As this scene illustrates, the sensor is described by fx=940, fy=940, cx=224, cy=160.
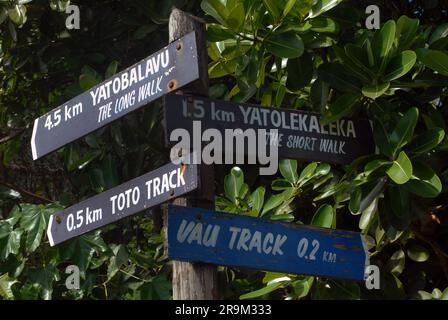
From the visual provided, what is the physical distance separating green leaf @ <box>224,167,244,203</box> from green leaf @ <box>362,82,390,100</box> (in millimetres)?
769

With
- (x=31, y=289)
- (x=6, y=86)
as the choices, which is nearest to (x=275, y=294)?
(x=31, y=289)

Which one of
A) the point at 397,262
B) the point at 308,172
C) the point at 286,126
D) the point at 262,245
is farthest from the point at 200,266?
the point at 397,262

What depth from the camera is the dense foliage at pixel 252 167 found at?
3.05m

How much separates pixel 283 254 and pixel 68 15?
2.13m

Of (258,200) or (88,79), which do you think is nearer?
(258,200)

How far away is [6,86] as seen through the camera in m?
4.95

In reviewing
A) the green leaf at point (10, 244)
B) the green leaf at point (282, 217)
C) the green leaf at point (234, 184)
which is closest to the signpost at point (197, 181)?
the green leaf at point (282, 217)

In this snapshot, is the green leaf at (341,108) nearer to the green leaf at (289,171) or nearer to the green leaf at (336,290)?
the green leaf at (289,171)

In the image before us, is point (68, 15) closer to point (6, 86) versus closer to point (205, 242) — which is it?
point (6, 86)

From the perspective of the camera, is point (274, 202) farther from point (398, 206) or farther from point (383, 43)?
point (383, 43)

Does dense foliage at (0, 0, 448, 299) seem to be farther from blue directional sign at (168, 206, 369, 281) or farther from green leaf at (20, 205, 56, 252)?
blue directional sign at (168, 206, 369, 281)

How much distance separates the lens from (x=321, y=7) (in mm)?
3096

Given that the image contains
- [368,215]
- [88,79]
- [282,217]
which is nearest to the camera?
[368,215]

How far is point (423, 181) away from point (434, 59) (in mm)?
409
